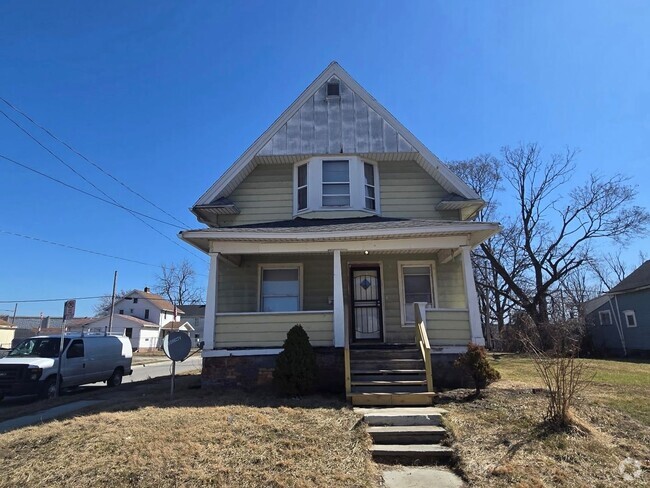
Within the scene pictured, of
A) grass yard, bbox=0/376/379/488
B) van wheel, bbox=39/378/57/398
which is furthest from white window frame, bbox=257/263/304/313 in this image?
van wheel, bbox=39/378/57/398

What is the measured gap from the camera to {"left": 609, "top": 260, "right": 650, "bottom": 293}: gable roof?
23.0 metres

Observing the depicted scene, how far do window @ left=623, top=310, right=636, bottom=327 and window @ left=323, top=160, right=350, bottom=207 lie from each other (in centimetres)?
2156

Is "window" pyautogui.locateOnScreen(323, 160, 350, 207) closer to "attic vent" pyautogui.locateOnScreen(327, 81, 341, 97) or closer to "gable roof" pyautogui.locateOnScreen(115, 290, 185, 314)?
"attic vent" pyautogui.locateOnScreen(327, 81, 341, 97)

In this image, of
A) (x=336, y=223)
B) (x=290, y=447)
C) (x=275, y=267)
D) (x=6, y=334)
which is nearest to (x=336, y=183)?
(x=336, y=223)

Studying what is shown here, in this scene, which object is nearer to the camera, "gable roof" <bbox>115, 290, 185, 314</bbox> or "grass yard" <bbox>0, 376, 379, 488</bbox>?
"grass yard" <bbox>0, 376, 379, 488</bbox>

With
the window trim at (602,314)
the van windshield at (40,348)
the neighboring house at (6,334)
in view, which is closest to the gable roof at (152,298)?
the neighboring house at (6,334)

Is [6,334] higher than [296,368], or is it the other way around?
[6,334]

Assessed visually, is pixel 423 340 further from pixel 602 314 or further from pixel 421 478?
pixel 602 314

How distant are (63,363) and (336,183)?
32.1ft

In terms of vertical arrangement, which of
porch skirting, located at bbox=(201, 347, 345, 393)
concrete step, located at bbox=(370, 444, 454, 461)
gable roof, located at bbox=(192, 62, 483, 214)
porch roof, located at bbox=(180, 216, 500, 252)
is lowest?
concrete step, located at bbox=(370, 444, 454, 461)

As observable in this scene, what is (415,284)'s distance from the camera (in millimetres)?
12062

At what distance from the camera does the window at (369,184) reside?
1251 cm

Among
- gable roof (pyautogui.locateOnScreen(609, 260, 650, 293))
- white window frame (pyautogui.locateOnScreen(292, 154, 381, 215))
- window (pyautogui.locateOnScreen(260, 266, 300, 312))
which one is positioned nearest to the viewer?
window (pyautogui.locateOnScreen(260, 266, 300, 312))

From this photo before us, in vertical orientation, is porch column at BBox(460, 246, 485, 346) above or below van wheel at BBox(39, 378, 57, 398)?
above
